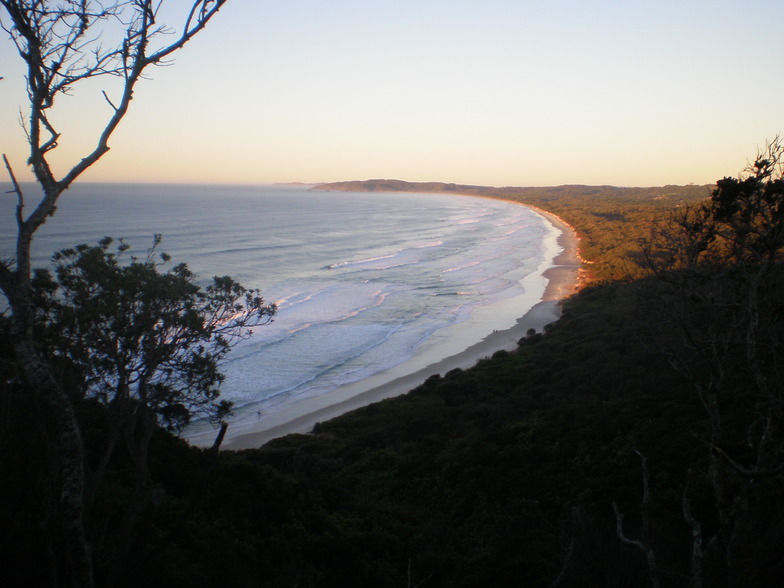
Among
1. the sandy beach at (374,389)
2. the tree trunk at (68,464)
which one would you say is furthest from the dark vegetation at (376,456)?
the sandy beach at (374,389)

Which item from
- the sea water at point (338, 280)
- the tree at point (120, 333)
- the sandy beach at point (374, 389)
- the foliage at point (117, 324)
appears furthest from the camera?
the sea water at point (338, 280)

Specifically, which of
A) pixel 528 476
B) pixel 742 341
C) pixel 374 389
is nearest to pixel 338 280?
pixel 374 389

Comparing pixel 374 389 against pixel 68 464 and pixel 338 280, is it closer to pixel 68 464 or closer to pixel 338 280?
pixel 68 464

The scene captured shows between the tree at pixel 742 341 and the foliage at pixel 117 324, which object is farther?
the foliage at pixel 117 324

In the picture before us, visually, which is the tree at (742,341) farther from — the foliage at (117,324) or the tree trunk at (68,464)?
the foliage at (117,324)

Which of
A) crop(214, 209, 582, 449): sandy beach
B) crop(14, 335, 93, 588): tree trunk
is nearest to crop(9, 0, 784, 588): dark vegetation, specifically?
crop(14, 335, 93, 588): tree trunk

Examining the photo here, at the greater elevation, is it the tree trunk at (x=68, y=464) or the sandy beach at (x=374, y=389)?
the tree trunk at (x=68, y=464)
